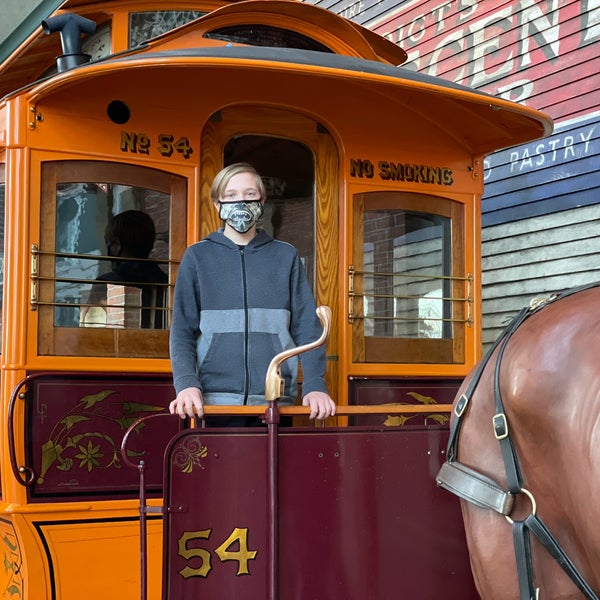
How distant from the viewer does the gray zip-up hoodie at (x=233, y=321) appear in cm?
315

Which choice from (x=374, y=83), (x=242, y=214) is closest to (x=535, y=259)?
(x=374, y=83)

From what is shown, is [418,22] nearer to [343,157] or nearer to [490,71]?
[490,71]

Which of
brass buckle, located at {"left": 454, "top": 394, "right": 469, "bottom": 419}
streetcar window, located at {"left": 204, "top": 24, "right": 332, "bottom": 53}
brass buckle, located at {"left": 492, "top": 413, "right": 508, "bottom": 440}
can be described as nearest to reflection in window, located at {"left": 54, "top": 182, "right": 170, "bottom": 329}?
streetcar window, located at {"left": 204, "top": 24, "right": 332, "bottom": 53}

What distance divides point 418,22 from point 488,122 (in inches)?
170

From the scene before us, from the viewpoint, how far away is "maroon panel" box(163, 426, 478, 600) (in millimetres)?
2656

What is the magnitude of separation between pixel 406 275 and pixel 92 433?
1.58 meters

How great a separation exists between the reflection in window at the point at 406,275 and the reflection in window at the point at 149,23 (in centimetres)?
134

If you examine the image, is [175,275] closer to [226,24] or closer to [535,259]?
[226,24]

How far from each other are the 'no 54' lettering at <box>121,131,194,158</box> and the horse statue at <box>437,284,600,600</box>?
6.46ft

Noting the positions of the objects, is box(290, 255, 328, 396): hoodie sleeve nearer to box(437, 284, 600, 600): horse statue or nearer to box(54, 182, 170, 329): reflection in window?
box(54, 182, 170, 329): reflection in window

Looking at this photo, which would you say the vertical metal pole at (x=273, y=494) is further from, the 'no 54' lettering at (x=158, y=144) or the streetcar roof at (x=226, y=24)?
the streetcar roof at (x=226, y=24)

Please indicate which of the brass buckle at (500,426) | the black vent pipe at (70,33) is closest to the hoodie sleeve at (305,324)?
the brass buckle at (500,426)

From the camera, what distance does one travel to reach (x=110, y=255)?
3695 millimetres

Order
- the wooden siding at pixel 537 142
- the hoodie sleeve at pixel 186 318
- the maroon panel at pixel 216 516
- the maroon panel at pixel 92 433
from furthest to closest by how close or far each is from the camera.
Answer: the wooden siding at pixel 537 142, the maroon panel at pixel 92 433, the hoodie sleeve at pixel 186 318, the maroon panel at pixel 216 516
